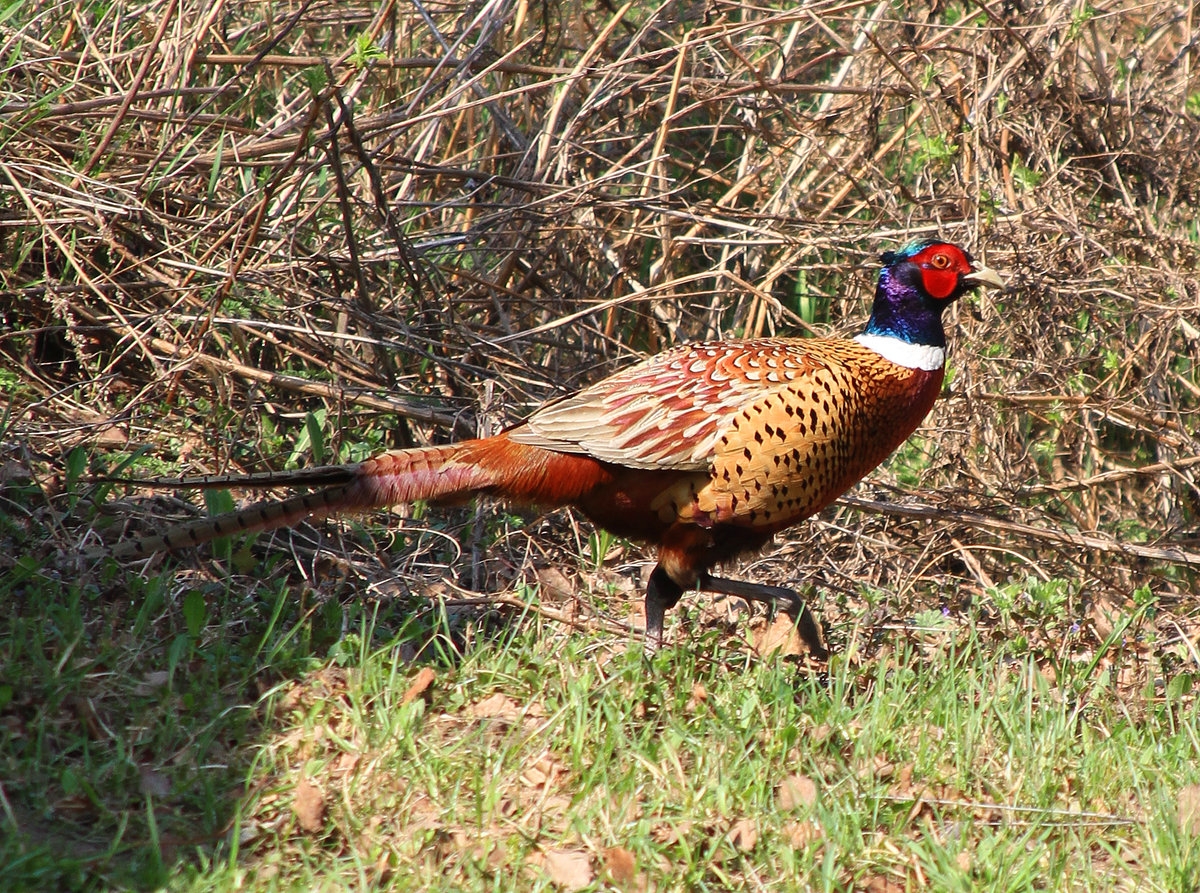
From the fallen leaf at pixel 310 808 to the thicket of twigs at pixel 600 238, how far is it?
4.63 feet

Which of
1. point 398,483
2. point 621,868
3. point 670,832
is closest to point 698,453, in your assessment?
point 398,483

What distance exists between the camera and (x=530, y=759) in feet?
9.14

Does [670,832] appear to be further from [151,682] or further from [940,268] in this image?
[940,268]

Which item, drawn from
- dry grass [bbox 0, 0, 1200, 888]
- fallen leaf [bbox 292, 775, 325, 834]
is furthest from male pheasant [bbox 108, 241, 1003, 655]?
fallen leaf [bbox 292, 775, 325, 834]

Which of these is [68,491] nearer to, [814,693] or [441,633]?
[441,633]

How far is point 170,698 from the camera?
9.43 ft

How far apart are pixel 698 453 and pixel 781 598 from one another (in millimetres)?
555

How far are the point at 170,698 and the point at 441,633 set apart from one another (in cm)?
83

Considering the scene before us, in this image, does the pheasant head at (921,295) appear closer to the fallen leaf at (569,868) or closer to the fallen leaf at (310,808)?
the fallen leaf at (569,868)

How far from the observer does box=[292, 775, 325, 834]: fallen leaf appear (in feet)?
8.19

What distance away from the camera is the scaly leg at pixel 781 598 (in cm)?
348

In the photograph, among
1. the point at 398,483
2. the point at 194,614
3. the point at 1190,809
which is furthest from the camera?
the point at 398,483

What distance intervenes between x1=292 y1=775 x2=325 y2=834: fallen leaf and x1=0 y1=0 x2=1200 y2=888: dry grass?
1.18 meters

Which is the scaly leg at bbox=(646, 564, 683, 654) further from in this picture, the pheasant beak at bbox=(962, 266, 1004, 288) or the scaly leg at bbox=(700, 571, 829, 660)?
the pheasant beak at bbox=(962, 266, 1004, 288)
